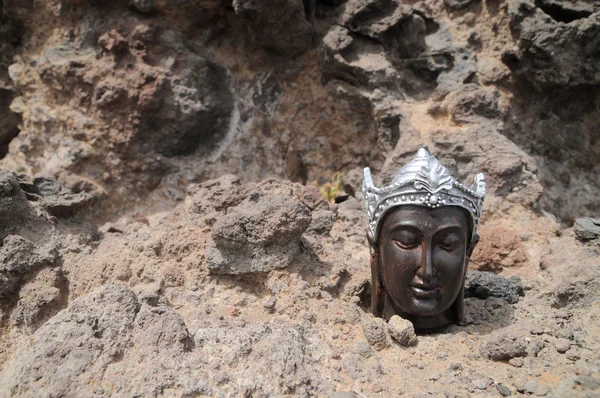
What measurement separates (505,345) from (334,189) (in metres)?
2.56

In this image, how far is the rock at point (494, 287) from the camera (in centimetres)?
353

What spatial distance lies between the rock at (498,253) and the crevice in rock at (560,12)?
8.09ft

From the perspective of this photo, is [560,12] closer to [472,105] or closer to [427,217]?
[472,105]

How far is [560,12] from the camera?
5.02 metres

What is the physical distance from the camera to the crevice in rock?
4.91 meters

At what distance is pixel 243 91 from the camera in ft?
19.1

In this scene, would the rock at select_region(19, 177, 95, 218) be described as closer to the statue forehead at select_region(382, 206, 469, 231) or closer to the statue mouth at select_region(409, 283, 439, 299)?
the statue forehead at select_region(382, 206, 469, 231)

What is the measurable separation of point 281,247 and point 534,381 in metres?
1.61

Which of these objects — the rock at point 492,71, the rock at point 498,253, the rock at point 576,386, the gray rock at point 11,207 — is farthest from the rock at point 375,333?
the rock at point 492,71

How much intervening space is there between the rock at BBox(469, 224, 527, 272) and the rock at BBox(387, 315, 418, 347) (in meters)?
1.34

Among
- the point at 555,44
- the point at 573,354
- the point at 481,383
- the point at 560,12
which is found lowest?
the point at 481,383

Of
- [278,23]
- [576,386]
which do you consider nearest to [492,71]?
[278,23]

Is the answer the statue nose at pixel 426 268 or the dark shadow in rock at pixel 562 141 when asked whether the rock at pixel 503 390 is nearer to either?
the statue nose at pixel 426 268

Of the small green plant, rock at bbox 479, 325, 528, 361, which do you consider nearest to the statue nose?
rock at bbox 479, 325, 528, 361
